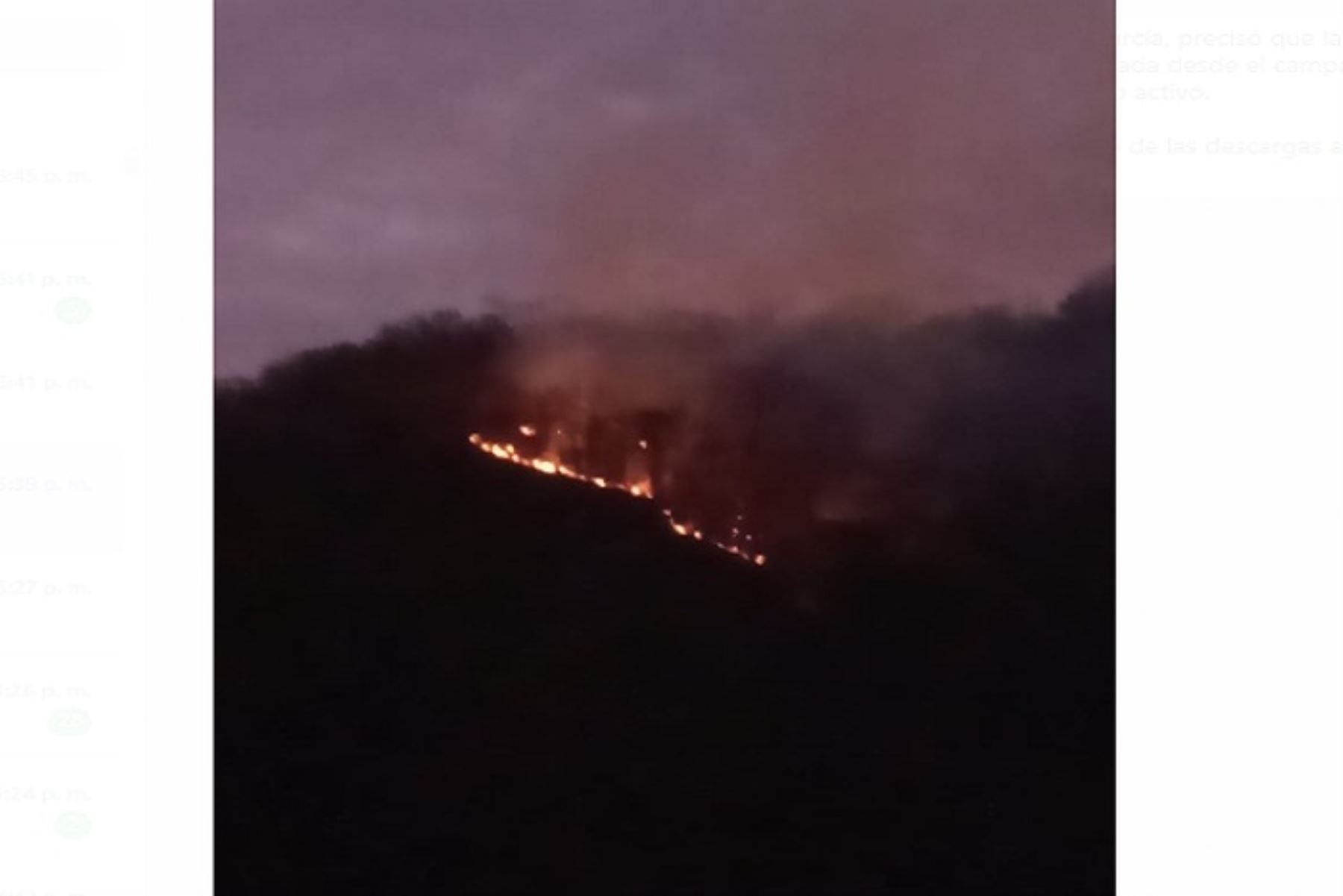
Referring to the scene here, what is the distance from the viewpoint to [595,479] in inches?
74.4

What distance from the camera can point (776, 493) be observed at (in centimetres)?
187

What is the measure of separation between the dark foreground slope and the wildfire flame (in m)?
0.03
